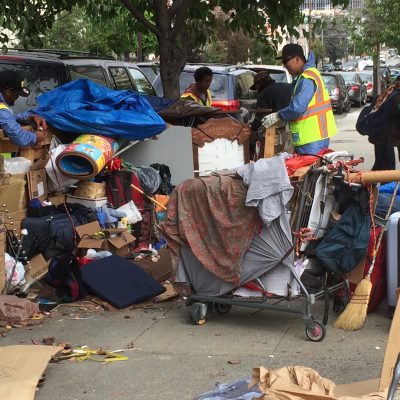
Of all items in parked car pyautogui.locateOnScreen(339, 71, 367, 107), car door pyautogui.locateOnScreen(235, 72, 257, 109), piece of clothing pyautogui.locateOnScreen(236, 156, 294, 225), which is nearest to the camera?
piece of clothing pyautogui.locateOnScreen(236, 156, 294, 225)

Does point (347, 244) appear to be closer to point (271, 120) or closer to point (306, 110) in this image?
point (306, 110)

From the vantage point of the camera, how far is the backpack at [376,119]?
24.8ft

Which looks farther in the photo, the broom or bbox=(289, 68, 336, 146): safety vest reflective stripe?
bbox=(289, 68, 336, 146): safety vest reflective stripe

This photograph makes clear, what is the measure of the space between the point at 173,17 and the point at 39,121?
329 cm

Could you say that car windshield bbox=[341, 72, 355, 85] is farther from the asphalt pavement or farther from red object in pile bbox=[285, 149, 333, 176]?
the asphalt pavement

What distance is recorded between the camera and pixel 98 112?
8.13m

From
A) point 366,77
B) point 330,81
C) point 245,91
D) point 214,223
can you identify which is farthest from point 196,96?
point 366,77

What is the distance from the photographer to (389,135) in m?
7.65

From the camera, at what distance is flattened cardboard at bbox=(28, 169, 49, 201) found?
7.57m

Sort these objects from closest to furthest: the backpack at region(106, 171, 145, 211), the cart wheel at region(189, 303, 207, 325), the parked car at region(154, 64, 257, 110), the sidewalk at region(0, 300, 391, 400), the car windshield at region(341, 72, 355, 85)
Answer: the sidewalk at region(0, 300, 391, 400) < the cart wheel at region(189, 303, 207, 325) < the backpack at region(106, 171, 145, 211) < the parked car at region(154, 64, 257, 110) < the car windshield at region(341, 72, 355, 85)

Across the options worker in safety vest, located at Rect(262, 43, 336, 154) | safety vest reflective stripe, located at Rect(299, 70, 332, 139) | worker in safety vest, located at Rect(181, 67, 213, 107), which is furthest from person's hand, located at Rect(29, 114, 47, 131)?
worker in safety vest, located at Rect(181, 67, 213, 107)

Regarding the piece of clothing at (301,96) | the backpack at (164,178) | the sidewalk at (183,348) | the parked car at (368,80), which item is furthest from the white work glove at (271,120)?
the parked car at (368,80)

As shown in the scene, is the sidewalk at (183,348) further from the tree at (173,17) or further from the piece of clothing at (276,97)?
the piece of clothing at (276,97)

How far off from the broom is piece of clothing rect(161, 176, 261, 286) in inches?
31.6
